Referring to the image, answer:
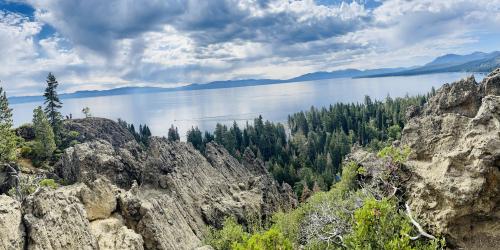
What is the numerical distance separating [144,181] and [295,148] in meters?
98.7

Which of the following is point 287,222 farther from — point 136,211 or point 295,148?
point 295,148

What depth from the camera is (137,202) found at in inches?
1230

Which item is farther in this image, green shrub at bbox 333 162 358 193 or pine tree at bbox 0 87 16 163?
pine tree at bbox 0 87 16 163

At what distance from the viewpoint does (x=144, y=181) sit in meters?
44.3

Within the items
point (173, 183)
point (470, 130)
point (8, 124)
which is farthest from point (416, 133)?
point (8, 124)

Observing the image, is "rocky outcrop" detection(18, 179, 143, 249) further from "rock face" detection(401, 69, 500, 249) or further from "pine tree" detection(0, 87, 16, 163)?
"pine tree" detection(0, 87, 16, 163)

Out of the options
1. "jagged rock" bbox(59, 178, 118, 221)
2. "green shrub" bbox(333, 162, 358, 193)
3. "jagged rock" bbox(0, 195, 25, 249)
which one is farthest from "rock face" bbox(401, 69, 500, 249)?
"jagged rock" bbox(59, 178, 118, 221)

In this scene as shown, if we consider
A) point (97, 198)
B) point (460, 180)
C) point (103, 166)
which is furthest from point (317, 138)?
point (460, 180)

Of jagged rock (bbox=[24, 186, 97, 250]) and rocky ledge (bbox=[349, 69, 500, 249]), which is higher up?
rocky ledge (bbox=[349, 69, 500, 249])

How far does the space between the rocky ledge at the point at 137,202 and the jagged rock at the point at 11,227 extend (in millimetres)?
46

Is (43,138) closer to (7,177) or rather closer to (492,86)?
(7,177)

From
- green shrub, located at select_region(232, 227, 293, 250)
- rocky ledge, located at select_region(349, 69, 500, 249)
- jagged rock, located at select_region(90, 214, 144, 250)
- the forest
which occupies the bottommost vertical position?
the forest

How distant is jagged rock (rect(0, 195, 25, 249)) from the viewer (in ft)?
65.8

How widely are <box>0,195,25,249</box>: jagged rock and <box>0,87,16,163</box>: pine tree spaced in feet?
144
